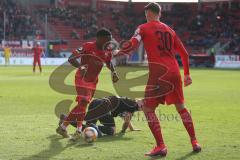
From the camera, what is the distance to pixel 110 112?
10133 mm

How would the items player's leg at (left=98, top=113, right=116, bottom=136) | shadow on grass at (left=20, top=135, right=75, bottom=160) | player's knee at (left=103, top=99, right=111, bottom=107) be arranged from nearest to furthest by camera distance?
shadow on grass at (left=20, top=135, right=75, bottom=160) → player's leg at (left=98, top=113, right=116, bottom=136) → player's knee at (left=103, top=99, right=111, bottom=107)

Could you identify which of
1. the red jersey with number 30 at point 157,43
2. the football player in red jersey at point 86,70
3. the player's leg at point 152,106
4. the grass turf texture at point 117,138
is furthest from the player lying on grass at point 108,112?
the red jersey with number 30 at point 157,43

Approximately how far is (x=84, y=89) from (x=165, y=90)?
1.85m

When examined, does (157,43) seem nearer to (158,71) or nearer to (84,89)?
(158,71)

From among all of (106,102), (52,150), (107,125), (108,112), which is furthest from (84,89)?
(52,150)

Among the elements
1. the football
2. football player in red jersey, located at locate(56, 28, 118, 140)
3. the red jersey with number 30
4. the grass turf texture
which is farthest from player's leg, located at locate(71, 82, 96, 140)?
the red jersey with number 30

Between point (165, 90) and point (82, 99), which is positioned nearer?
point (165, 90)

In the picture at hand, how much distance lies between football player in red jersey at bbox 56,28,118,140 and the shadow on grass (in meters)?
0.23

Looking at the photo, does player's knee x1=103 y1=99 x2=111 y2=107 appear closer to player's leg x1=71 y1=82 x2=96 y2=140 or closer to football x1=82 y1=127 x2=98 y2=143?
player's leg x1=71 y1=82 x2=96 y2=140

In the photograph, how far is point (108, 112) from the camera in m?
10.1

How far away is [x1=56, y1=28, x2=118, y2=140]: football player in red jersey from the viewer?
9477 mm

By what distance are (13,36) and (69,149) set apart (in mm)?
47144

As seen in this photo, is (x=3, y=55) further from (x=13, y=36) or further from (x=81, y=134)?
(x=81, y=134)

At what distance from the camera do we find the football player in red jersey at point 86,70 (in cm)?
948
